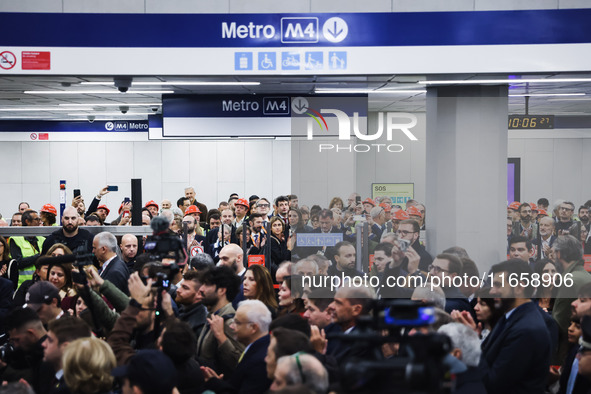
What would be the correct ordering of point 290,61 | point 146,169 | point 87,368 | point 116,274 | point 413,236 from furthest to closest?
point 146,169 → point 290,61 → point 413,236 → point 116,274 → point 87,368

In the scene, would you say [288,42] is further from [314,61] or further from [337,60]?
[337,60]

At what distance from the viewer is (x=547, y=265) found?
604 centimetres

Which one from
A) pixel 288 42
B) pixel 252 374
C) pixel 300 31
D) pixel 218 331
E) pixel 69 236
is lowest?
pixel 252 374

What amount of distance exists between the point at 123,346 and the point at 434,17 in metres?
4.84

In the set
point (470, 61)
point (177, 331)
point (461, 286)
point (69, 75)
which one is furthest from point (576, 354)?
point (69, 75)

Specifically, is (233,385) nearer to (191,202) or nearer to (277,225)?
(277,225)

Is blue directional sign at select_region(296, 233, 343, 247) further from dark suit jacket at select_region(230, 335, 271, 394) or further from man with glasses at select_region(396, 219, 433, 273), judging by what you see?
dark suit jacket at select_region(230, 335, 271, 394)

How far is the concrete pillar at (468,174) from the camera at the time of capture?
7016 millimetres

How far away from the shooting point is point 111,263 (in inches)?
253

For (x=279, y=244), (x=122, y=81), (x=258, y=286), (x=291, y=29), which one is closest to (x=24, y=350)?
(x=258, y=286)

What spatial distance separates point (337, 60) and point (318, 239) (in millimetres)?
1887

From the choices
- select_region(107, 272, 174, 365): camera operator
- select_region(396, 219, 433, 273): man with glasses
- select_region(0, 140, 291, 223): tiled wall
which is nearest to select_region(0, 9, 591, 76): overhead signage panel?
select_region(396, 219, 433, 273): man with glasses

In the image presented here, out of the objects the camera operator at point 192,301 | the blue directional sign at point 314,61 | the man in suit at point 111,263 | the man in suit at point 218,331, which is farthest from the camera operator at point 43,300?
the blue directional sign at point 314,61

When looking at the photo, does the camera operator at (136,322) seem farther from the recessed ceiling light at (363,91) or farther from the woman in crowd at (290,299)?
the recessed ceiling light at (363,91)
